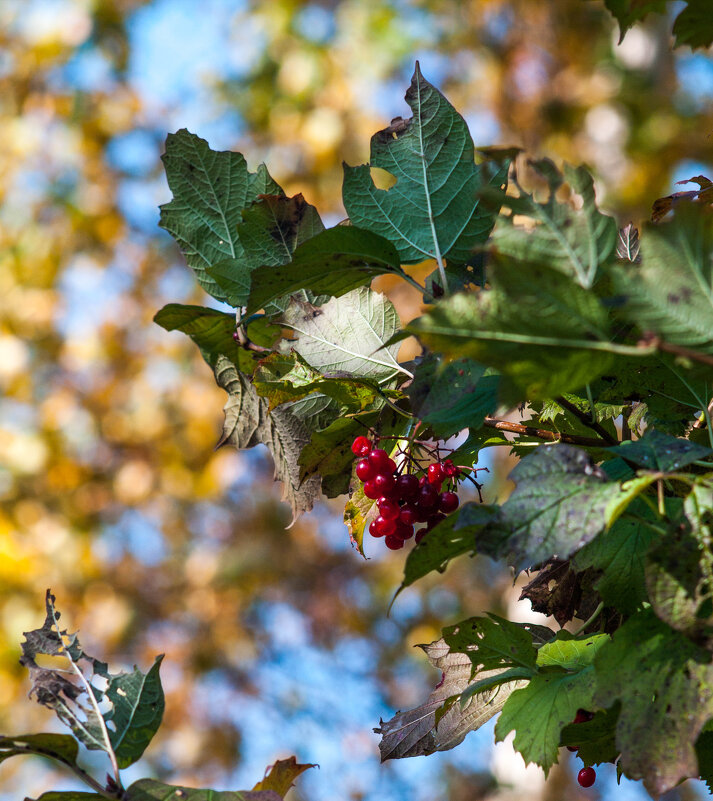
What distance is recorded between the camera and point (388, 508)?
0.67m

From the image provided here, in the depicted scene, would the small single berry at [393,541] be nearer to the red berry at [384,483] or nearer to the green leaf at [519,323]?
the red berry at [384,483]

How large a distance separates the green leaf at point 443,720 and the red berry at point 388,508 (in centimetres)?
13

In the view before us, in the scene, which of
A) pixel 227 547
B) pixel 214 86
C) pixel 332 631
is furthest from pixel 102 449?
pixel 214 86

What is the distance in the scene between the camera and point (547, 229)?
0.43 metres

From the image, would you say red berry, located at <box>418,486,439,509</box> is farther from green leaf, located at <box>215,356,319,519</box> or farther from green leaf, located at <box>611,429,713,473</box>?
green leaf, located at <box>611,429,713,473</box>

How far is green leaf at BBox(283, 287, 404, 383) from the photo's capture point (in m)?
0.64

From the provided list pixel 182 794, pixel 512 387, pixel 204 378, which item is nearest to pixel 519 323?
pixel 512 387

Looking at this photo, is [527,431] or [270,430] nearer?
[527,431]

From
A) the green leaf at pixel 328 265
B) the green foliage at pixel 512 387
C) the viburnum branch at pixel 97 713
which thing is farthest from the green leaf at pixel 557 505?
the viburnum branch at pixel 97 713

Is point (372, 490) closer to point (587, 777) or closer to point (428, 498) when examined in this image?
point (428, 498)

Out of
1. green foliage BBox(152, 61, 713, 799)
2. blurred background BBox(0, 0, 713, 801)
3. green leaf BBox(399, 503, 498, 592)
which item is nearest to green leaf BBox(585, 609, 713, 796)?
green foliage BBox(152, 61, 713, 799)

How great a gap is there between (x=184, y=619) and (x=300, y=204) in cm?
492

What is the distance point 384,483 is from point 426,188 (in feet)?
0.80

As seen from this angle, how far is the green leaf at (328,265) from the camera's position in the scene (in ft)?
1.76
